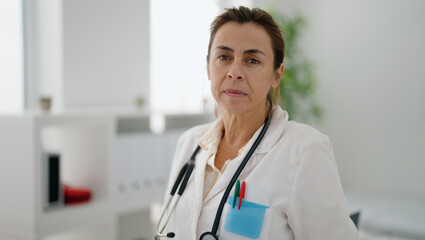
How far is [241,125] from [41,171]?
4.11 ft

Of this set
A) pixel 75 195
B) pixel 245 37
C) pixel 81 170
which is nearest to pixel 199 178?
pixel 245 37

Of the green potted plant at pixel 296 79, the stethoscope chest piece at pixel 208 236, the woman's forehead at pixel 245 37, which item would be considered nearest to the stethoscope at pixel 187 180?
the stethoscope chest piece at pixel 208 236

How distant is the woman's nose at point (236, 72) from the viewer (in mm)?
1251

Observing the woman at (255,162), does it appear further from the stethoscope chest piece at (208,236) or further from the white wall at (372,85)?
the white wall at (372,85)

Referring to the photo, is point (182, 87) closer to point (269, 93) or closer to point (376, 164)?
point (376, 164)

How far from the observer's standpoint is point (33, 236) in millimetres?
2174

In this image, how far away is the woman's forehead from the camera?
125 cm

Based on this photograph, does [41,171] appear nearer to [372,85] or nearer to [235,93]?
[235,93]

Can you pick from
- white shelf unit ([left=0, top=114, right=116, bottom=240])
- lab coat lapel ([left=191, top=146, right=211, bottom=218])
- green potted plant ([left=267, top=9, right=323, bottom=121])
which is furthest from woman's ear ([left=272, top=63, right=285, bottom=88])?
green potted plant ([left=267, top=9, right=323, bottom=121])

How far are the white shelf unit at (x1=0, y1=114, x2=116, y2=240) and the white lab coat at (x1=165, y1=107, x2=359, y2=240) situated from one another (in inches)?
45.3

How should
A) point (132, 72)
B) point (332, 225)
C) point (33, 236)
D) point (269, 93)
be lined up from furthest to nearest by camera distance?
point (132, 72) < point (33, 236) < point (269, 93) < point (332, 225)

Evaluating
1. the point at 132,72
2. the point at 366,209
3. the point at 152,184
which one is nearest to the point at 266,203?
the point at 152,184

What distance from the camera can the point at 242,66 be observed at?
1262 mm

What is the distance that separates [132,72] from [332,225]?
241 cm
